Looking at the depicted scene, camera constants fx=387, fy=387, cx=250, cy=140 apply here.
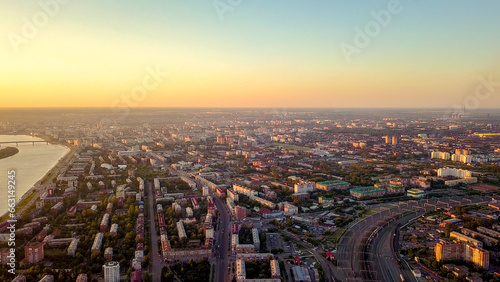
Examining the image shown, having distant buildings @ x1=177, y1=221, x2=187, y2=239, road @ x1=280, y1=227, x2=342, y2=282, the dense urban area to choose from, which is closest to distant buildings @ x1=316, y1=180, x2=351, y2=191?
the dense urban area

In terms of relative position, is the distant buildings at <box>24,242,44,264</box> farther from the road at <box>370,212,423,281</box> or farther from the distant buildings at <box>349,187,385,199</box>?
the distant buildings at <box>349,187,385,199</box>

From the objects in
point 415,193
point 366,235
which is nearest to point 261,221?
point 366,235

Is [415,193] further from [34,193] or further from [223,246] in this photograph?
[34,193]

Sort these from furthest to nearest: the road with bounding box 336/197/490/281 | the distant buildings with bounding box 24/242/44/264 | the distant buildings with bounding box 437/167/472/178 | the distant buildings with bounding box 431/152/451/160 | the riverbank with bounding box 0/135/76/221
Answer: the distant buildings with bounding box 431/152/451/160, the distant buildings with bounding box 437/167/472/178, the riverbank with bounding box 0/135/76/221, the distant buildings with bounding box 24/242/44/264, the road with bounding box 336/197/490/281

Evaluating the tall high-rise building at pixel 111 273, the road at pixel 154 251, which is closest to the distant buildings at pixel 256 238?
the road at pixel 154 251

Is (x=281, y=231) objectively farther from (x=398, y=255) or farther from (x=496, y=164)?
(x=496, y=164)

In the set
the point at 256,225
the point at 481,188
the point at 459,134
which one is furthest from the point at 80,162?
the point at 459,134

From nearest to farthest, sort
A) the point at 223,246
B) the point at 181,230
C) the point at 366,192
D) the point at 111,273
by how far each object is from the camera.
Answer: the point at 111,273 < the point at 223,246 < the point at 181,230 < the point at 366,192
